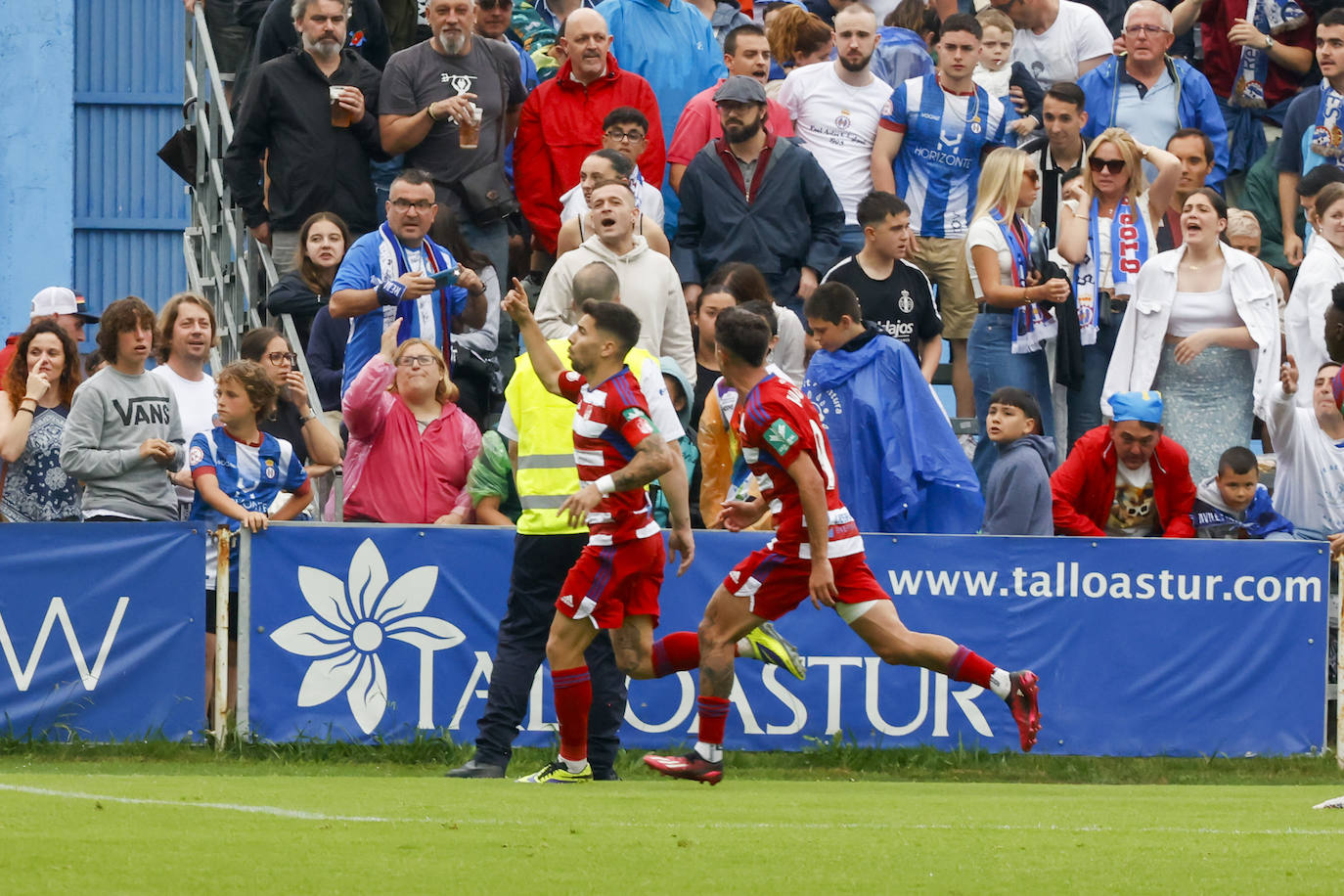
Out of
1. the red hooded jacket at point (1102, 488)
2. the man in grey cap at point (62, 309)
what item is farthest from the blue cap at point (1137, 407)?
the man in grey cap at point (62, 309)

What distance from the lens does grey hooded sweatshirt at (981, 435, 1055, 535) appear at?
10.7m

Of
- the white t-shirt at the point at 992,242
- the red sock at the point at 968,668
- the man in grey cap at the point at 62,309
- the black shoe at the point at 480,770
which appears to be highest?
the white t-shirt at the point at 992,242

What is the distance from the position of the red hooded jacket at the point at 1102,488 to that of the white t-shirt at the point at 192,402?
467 centimetres

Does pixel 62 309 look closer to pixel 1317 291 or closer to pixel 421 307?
pixel 421 307

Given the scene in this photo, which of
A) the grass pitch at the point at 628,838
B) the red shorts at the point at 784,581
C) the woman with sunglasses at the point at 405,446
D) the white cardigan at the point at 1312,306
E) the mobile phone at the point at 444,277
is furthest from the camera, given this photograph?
the white cardigan at the point at 1312,306

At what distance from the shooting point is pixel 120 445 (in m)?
10.3

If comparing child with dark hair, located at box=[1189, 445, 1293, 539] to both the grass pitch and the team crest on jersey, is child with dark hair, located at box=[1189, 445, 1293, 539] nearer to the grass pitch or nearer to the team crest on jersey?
the grass pitch

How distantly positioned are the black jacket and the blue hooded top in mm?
3605

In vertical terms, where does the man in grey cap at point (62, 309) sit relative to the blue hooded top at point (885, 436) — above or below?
above

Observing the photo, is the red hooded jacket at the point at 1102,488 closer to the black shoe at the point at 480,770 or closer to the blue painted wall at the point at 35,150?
the black shoe at the point at 480,770

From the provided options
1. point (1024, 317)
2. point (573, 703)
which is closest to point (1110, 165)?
point (1024, 317)

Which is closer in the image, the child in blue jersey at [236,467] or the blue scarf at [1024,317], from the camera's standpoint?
the child in blue jersey at [236,467]

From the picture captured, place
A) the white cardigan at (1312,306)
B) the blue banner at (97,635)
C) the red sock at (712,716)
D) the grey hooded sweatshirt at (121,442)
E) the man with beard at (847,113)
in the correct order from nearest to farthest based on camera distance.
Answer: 1. the red sock at (712,716)
2. the blue banner at (97,635)
3. the grey hooded sweatshirt at (121,442)
4. the white cardigan at (1312,306)
5. the man with beard at (847,113)

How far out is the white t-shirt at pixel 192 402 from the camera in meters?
10.8
